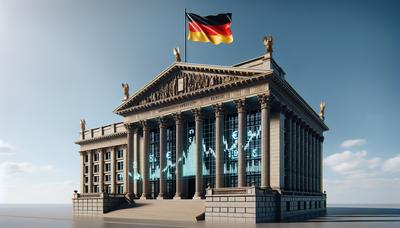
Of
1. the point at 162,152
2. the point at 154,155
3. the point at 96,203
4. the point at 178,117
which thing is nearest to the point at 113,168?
the point at 154,155

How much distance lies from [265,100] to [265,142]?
19.1 feet

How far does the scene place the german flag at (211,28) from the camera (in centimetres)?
5544

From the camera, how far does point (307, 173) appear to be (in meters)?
71.0

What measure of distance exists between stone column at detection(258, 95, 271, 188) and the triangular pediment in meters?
4.36

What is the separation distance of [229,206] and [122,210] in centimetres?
2208

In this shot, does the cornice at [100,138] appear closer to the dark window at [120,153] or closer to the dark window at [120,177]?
the dark window at [120,153]

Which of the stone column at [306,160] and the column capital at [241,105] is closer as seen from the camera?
the column capital at [241,105]

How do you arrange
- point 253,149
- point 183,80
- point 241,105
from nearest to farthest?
point 241,105
point 253,149
point 183,80

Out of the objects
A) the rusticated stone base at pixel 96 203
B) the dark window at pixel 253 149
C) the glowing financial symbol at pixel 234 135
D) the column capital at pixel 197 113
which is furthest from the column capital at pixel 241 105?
the rusticated stone base at pixel 96 203

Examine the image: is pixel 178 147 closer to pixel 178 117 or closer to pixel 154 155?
pixel 178 117

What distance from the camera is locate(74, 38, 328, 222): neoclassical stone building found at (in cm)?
4966

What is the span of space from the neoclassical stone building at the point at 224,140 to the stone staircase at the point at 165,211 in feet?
8.44

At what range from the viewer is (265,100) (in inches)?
1970

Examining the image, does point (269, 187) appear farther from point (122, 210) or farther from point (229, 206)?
point (122, 210)
